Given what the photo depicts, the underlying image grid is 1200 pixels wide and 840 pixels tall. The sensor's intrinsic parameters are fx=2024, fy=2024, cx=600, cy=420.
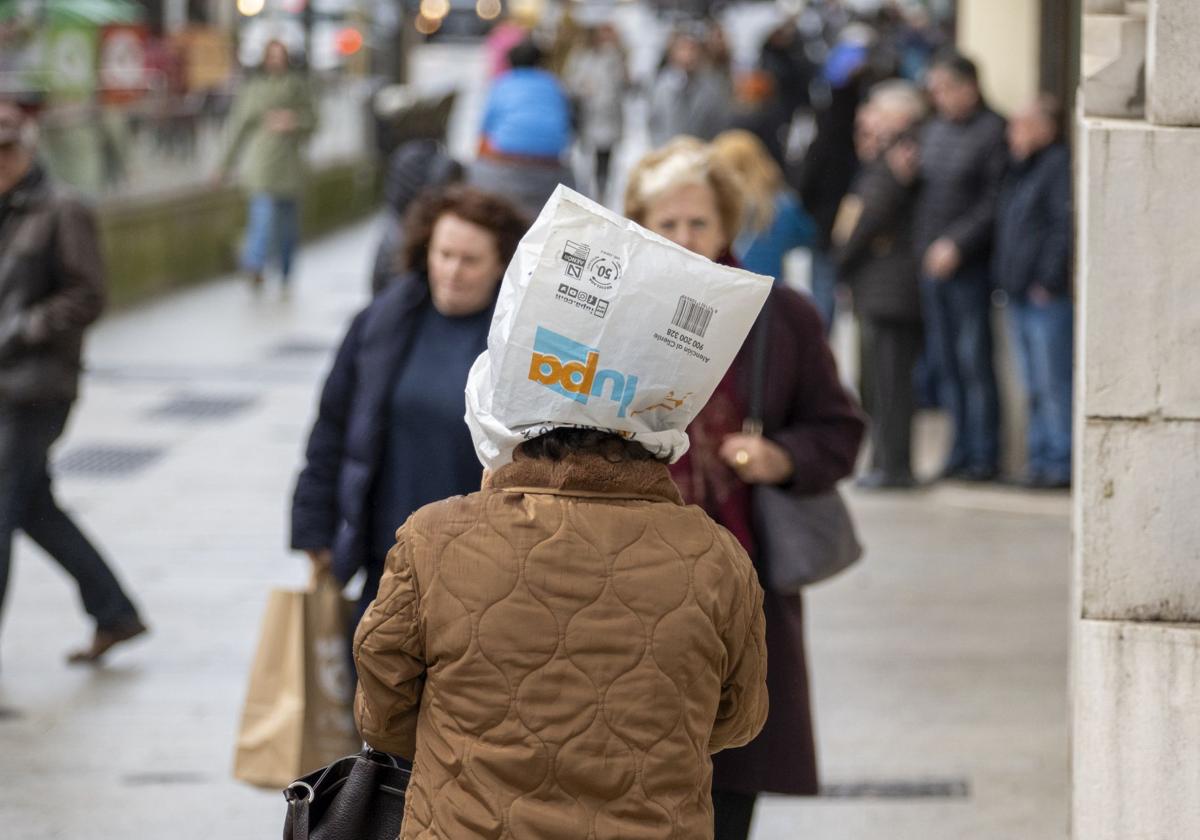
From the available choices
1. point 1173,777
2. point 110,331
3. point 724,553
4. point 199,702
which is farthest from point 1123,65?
point 110,331

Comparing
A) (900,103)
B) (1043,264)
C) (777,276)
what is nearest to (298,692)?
(1043,264)

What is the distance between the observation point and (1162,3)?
3.75 metres

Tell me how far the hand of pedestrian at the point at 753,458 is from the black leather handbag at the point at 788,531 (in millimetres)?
68

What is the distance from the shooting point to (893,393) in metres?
9.87

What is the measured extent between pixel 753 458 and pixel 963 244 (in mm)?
5680

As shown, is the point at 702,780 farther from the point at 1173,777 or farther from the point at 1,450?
the point at 1,450

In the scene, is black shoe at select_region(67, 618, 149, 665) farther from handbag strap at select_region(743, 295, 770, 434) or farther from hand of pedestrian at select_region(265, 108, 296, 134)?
hand of pedestrian at select_region(265, 108, 296, 134)

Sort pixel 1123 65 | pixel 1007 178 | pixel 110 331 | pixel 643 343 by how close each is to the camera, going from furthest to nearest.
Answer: pixel 110 331 → pixel 1007 178 → pixel 1123 65 → pixel 643 343

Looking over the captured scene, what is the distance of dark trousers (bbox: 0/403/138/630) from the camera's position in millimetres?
6633

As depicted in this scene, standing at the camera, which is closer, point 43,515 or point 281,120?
point 43,515

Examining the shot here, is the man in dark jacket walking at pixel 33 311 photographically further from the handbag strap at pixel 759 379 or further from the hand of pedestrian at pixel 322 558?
the handbag strap at pixel 759 379

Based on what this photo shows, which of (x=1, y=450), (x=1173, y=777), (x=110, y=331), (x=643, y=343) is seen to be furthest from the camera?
(x=110, y=331)

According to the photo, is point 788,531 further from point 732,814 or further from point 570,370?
point 570,370

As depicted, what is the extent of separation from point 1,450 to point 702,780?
4332 millimetres
